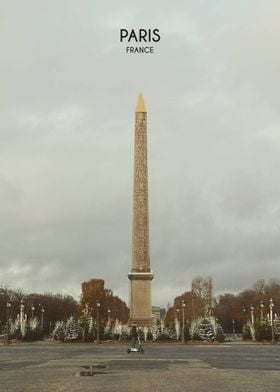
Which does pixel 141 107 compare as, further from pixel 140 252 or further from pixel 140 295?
pixel 140 295

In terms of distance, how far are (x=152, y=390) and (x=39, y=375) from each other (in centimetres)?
546

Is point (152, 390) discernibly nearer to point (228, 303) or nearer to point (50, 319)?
point (50, 319)

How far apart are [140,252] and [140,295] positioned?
303cm

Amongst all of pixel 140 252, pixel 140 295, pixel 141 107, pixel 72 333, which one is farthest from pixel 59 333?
pixel 141 107

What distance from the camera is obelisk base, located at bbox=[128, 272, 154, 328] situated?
44.2 metres

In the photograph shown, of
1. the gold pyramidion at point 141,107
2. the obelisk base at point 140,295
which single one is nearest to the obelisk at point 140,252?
the obelisk base at point 140,295

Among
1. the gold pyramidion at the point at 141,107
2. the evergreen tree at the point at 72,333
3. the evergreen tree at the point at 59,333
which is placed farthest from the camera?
the evergreen tree at the point at 59,333

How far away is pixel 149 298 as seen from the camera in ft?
147

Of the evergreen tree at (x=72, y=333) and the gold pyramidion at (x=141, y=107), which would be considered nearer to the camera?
the gold pyramidion at (x=141, y=107)

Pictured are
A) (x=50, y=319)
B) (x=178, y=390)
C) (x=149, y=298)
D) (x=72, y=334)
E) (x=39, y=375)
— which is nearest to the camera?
(x=178, y=390)

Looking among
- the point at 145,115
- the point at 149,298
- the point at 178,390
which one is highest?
the point at 145,115

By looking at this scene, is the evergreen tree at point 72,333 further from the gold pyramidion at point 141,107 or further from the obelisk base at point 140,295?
the gold pyramidion at point 141,107

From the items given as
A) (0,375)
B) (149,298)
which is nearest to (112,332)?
(149,298)

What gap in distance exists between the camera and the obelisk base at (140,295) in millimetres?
44188
